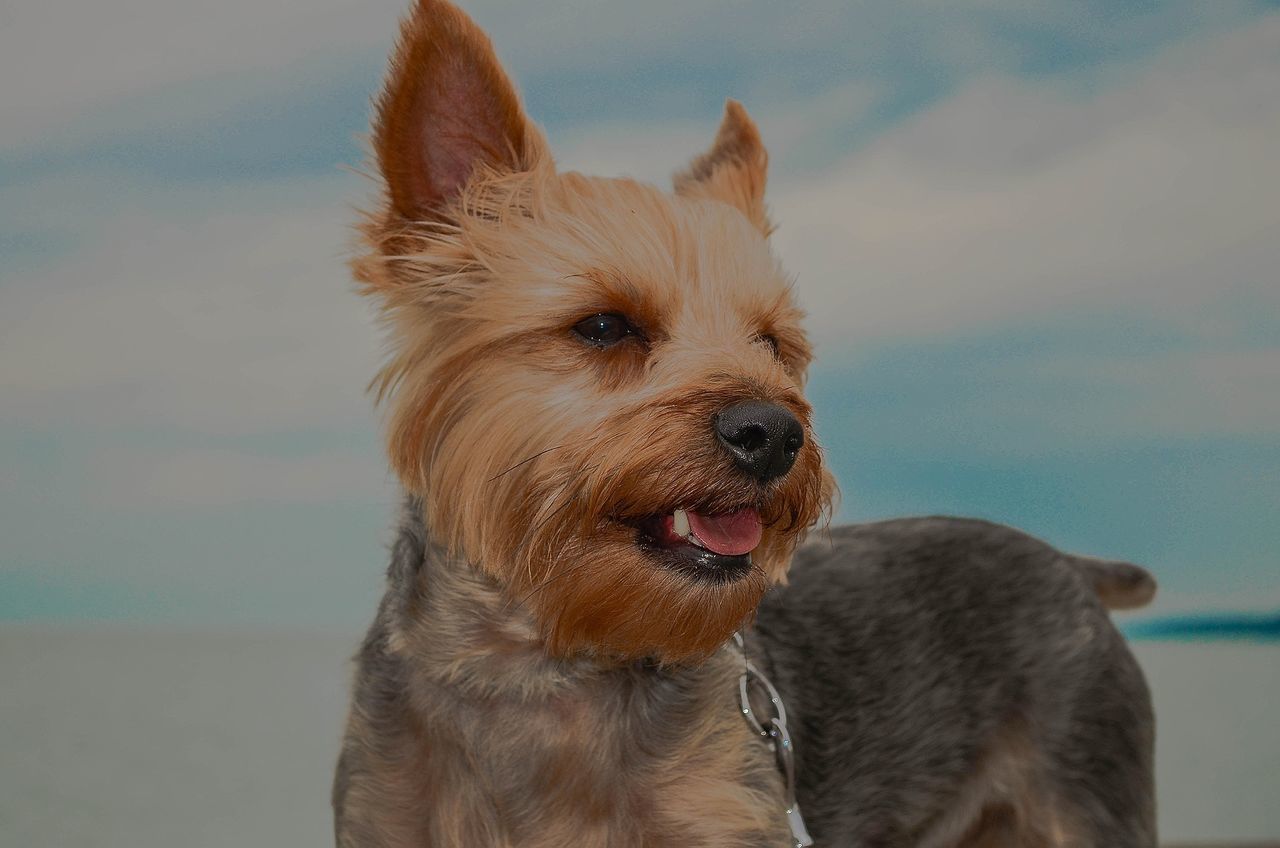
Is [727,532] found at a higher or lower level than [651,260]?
lower

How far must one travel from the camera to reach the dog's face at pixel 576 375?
277 cm

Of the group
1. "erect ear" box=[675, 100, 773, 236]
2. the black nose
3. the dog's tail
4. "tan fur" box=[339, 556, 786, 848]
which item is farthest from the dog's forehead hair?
the dog's tail

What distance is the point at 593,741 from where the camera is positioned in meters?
3.06

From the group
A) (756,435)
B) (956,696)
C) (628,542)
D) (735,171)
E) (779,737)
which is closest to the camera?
(756,435)

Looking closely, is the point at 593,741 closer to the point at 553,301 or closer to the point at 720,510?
the point at 720,510

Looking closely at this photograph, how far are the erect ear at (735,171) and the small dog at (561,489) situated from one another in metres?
0.12

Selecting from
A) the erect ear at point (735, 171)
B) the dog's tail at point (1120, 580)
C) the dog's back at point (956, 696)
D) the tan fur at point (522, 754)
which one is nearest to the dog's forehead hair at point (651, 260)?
the erect ear at point (735, 171)

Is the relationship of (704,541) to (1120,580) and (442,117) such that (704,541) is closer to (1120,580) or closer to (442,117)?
(442,117)

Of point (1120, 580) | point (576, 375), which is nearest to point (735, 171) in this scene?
point (576, 375)

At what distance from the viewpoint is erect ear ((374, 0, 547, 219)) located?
9.88 feet

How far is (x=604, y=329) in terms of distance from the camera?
3074 mm

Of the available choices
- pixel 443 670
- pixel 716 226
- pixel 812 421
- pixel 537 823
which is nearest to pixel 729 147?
pixel 716 226

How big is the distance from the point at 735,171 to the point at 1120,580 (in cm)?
208

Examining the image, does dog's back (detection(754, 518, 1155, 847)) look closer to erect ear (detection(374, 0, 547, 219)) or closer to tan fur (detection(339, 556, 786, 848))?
tan fur (detection(339, 556, 786, 848))
